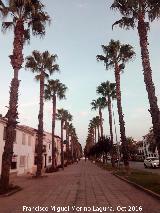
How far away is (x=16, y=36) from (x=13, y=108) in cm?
499

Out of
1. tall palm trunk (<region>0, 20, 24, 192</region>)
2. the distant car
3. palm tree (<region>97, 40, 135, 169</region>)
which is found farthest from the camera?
the distant car

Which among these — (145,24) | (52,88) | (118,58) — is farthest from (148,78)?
(52,88)

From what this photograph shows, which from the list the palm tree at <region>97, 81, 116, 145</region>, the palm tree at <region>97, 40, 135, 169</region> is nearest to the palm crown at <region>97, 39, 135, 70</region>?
the palm tree at <region>97, 40, 135, 169</region>

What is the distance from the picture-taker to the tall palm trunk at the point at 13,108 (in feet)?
56.1

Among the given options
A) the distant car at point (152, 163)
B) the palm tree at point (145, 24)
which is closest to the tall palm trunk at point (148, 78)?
the palm tree at point (145, 24)

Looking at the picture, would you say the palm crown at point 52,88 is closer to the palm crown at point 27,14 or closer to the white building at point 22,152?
the white building at point 22,152

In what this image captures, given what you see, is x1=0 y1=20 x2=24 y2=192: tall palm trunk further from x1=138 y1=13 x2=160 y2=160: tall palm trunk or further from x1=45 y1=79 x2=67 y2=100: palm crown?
x1=45 y1=79 x2=67 y2=100: palm crown

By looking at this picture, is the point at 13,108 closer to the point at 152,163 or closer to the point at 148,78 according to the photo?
the point at 148,78

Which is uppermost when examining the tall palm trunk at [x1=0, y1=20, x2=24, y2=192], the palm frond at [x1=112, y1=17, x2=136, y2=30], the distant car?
the palm frond at [x1=112, y1=17, x2=136, y2=30]

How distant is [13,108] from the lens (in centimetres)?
1811

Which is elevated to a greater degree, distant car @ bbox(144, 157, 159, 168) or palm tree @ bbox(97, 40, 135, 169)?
palm tree @ bbox(97, 40, 135, 169)

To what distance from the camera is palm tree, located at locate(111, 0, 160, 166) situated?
1741 centimetres

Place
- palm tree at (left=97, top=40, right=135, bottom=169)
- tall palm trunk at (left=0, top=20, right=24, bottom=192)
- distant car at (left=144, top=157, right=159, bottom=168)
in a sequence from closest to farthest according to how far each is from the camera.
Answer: tall palm trunk at (left=0, top=20, right=24, bottom=192), palm tree at (left=97, top=40, right=135, bottom=169), distant car at (left=144, top=157, right=159, bottom=168)

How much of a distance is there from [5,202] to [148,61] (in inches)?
478
